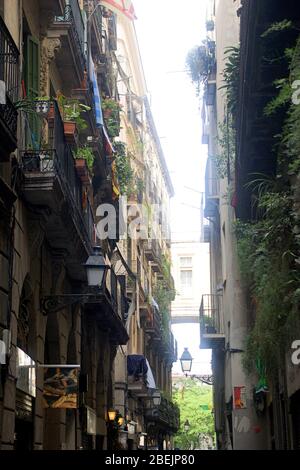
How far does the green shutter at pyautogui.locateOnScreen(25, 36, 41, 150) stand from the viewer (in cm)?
1371

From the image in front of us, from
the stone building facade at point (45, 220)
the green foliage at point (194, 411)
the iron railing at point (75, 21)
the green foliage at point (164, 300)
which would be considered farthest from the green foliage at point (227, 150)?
the green foliage at point (194, 411)

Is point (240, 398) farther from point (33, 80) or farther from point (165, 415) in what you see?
point (165, 415)

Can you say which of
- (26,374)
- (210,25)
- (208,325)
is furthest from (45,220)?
(210,25)

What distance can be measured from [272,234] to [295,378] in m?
2.31

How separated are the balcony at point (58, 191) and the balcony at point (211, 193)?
12.4 metres

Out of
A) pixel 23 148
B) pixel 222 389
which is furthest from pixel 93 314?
pixel 222 389

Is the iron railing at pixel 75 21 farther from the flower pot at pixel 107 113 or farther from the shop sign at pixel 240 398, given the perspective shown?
the shop sign at pixel 240 398

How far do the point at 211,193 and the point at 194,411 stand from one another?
2474 inches

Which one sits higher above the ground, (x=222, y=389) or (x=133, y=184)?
(x=133, y=184)

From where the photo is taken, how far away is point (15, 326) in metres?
12.0

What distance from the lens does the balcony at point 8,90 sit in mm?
10458
